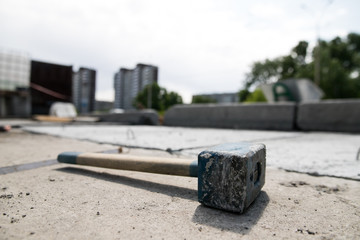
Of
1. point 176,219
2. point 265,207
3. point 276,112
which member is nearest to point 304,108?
point 276,112

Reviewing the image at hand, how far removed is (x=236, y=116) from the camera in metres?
→ 5.30

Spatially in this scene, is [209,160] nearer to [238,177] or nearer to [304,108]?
[238,177]

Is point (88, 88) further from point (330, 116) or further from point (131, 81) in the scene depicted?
point (330, 116)

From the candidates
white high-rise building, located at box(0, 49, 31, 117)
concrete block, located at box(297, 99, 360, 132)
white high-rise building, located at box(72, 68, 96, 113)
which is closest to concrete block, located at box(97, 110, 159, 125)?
concrete block, located at box(297, 99, 360, 132)

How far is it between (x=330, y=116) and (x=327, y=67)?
2030 cm

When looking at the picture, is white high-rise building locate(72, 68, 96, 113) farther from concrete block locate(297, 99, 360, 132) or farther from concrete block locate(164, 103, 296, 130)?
concrete block locate(297, 99, 360, 132)

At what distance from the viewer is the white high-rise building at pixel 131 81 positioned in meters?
75.8

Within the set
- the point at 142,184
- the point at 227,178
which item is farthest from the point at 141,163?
the point at 227,178

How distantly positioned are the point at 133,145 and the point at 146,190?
4.39 ft

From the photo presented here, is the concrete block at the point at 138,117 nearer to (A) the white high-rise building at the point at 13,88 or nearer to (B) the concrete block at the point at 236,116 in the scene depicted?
(B) the concrete block at the point at 236,116

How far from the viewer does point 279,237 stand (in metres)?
0.73

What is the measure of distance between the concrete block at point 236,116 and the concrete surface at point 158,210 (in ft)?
11.6

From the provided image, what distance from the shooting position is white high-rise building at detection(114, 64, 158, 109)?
2985 inches

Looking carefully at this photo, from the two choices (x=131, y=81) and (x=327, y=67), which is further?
(x=131, y=81)
